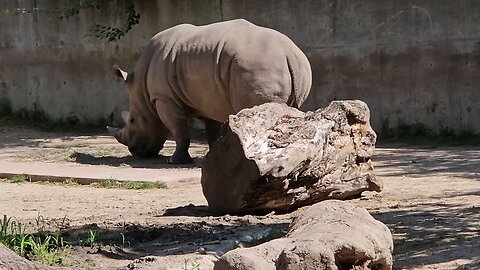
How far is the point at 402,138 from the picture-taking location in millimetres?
14352

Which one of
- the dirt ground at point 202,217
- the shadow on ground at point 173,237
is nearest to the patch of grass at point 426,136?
the dirt ground at point 202,217

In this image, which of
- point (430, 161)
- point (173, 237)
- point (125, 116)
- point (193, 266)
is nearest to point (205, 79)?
point (125, 116)

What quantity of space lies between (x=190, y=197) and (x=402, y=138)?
607 cm

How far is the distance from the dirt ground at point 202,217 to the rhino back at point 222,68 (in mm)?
835

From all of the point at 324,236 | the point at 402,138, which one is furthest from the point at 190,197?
the point at 402,138

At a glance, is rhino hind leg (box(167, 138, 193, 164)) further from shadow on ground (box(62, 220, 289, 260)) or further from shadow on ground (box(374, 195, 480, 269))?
shadow on ground (box(62, 220, 289, 260))

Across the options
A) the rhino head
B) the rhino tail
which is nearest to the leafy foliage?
the rhino head

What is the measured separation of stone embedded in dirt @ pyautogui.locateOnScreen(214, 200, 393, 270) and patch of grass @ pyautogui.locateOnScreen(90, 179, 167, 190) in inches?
166

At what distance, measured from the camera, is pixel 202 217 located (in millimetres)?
7508

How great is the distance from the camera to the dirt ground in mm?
5852

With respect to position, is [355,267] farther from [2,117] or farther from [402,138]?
[2,117]

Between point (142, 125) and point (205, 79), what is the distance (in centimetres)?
143

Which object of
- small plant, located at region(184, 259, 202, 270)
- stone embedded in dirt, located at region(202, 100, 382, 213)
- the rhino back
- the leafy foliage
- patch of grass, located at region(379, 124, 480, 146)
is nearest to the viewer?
small plant, located at region(184, 259, 202, 270)

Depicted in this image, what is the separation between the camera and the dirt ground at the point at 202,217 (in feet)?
19.2
